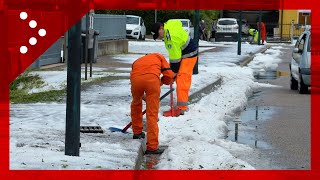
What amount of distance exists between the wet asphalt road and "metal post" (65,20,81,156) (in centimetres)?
215

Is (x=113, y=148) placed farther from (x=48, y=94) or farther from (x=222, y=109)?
(x=48, y=94)

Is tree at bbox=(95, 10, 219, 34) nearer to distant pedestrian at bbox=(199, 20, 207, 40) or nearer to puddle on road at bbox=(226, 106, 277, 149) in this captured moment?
distant pedestrian at bbox=(199, 20, 207, 40)

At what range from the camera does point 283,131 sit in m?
12.5

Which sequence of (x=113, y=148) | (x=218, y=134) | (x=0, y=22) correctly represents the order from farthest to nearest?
(x=0, y=22)
(x=218, y=134)
(x=113, y=148)

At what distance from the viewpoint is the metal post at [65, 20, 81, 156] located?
26.9 ft

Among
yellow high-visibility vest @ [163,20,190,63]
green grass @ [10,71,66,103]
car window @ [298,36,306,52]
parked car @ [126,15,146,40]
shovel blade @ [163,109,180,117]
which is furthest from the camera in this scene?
parked car @ [126,15,146,40]

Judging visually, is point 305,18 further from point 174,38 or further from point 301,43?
point 174,38

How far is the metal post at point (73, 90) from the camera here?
819 centimetres

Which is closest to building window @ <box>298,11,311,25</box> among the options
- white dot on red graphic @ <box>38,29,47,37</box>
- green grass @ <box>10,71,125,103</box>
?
white dot on red graphic @ <box>38,29,47,37</box>

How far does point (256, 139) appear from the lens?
1166cm

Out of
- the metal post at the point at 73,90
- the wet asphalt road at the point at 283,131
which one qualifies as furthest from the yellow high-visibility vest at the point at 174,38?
the metal post at the point at 73,90

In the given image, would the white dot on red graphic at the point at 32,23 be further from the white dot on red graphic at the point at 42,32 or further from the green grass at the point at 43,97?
the green grass at the point at 43,97
